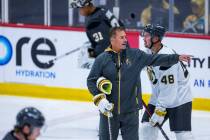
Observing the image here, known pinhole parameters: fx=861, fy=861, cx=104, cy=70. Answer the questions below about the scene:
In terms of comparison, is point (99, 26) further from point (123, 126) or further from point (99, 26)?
point (123, 126)

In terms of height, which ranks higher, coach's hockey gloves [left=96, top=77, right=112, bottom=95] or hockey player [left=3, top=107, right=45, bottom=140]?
coach's hockey gloves [left=96, top=77, right=112, bottom=95]

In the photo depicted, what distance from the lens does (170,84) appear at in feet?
20.9

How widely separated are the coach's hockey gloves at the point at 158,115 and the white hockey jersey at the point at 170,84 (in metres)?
0.03

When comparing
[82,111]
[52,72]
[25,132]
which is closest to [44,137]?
[82,111]

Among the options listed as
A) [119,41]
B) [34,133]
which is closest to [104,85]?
[119,41]

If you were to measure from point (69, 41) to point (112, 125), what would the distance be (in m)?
3.57

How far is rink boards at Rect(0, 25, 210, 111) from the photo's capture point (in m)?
9.50

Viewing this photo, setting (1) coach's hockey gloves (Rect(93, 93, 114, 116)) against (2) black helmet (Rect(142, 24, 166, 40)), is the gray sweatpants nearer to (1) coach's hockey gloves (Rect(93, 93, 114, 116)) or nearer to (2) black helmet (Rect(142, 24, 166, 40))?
(1) coach's hockey gloves (Rect(93, 93, 114, 116))

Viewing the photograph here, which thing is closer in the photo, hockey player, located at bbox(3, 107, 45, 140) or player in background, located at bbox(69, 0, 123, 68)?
hockey player, located at bbox(3, 107, 45, 140)

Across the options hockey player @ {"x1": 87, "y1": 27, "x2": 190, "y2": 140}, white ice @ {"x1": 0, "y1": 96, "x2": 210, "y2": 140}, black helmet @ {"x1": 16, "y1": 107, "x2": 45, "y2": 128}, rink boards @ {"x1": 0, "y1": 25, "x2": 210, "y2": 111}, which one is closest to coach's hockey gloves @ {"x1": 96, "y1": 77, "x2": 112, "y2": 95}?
hockey player @ {"x1": 87, "y1": 27, "x2": 190, "y2": 140}

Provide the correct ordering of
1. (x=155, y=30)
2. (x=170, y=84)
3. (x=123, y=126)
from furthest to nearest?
(x=155, y=30), (x=170, y=84), (x=123, y=126)

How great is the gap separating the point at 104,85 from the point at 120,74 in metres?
0.16

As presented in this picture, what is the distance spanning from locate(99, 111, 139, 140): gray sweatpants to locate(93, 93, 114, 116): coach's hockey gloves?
0.49 ft

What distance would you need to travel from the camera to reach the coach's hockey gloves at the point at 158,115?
6.44 metres
